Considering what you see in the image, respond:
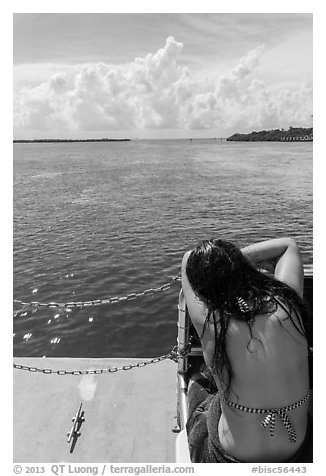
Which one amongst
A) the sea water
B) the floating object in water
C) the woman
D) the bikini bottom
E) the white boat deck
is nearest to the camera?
the woman

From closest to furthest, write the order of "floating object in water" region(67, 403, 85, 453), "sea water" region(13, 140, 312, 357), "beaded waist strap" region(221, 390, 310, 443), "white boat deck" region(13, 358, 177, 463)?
"beaded waist strap" region(221, 390, 310, 443), "white boat deck" region(13, 358, 177, 463), "floating object in water" region(67, 403, 85, 453), "sea water" region(13, 140, 312, 357)

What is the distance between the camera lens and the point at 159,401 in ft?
18.1

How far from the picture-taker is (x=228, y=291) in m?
2.45

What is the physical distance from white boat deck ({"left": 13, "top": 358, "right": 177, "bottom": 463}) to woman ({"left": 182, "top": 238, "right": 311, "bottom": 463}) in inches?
97.3

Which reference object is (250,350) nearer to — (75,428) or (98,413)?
(75,428)

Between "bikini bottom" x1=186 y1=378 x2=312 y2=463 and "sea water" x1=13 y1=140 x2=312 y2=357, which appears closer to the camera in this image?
"bikini bottom" x1=186 y1=378 x2=312 y2=463

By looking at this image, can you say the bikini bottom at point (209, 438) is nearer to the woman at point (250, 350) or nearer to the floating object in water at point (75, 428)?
the woman at point (250, 350)

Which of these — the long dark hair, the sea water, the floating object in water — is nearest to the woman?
the long dark hair

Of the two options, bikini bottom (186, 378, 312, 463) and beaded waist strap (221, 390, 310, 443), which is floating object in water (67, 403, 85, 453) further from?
beaded waist strap (221, 390, 310, 443)

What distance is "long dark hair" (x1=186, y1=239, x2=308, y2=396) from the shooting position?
2.35 m

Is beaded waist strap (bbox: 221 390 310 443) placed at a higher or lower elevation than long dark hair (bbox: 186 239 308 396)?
lower

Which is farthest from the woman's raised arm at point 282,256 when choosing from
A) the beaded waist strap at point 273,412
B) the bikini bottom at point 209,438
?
the bikini bottom at point 209,438

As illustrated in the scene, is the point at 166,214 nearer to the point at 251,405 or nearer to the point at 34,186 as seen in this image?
the point at 34,186

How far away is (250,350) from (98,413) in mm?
3657
